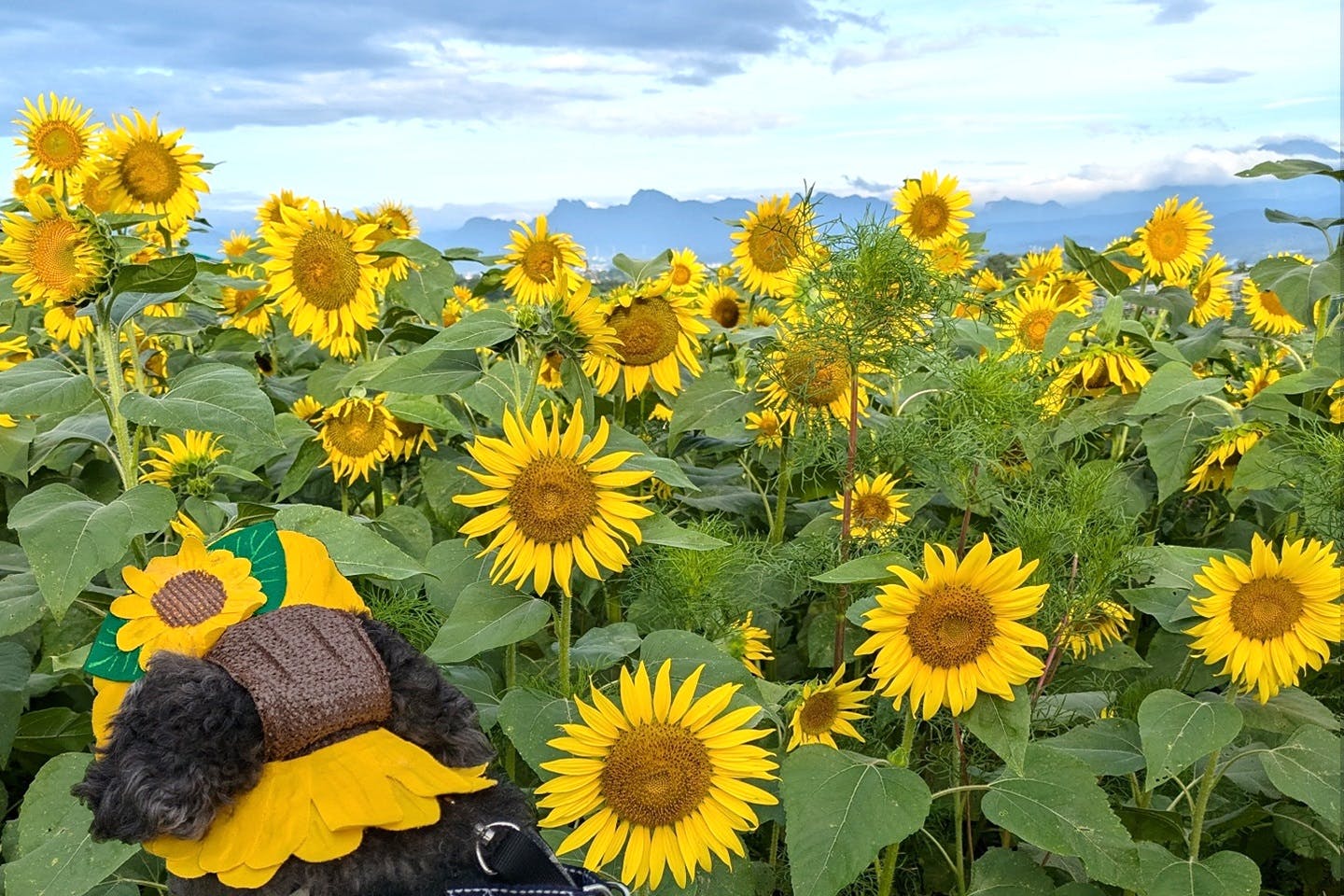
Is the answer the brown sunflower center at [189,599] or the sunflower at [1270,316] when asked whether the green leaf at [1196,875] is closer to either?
the brown sunflower center at [189,599]

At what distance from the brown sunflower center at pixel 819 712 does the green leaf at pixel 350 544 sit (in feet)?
2.03

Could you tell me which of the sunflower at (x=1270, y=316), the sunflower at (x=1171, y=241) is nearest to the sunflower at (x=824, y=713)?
the sunflower at (x=1270, y=316)

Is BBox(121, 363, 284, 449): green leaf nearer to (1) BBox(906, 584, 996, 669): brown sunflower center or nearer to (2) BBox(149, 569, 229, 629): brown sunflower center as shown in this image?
(2) BBox(149, 569, 229, 629): brown sunflower center

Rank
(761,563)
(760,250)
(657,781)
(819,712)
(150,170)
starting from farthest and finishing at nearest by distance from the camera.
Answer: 1. (760,250)
2. (150,170)
3. (761,563)
4. (819,712)
5. (657,781)

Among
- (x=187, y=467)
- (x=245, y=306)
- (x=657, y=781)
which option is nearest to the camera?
(x=657, y=781)

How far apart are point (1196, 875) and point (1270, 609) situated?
39 centimetres

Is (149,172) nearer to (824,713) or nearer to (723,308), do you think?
(723,308)

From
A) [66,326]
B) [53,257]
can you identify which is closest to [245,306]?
[66,326]

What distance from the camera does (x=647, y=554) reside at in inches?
72.5

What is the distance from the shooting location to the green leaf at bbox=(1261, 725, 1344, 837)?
1.54 meters

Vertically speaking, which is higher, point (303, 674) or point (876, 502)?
point (303, 674)

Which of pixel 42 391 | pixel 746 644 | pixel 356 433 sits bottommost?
pixel 746 644

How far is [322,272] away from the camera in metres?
2.30

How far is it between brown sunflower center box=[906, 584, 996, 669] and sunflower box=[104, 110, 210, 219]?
7.49ft
